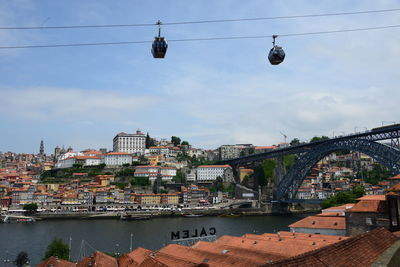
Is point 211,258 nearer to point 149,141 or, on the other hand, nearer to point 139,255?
point 139,255

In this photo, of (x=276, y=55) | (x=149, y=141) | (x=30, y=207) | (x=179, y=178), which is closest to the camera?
(x=276, y=55)

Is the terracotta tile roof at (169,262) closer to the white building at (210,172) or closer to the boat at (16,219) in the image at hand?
the boat at (16,219)

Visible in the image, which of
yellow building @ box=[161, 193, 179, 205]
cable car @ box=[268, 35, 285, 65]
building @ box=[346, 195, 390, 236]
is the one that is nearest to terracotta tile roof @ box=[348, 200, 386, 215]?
building @ box=[346, 195, 390, 236]

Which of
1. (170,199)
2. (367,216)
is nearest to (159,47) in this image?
(367,216)

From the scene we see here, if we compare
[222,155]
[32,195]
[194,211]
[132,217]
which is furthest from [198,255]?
[222,155]

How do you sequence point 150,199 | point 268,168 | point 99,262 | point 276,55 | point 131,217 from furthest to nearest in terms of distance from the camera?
point 268,168, point 150,199, point 131,217, point 99,262, point 276,55

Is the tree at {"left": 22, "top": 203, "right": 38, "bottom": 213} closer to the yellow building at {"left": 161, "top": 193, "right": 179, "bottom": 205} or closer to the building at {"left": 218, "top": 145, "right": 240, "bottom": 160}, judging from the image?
the yellow building at {"left": 161, "top": 193, "right": 179, "bottom": 205}

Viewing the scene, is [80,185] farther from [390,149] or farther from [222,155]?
[390,149]
